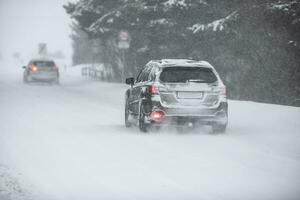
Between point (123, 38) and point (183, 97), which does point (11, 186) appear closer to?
point (183, 97)

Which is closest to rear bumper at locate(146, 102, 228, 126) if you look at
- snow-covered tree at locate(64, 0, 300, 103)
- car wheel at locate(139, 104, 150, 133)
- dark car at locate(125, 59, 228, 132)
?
dark car at locate(125, 59, 228, 132)

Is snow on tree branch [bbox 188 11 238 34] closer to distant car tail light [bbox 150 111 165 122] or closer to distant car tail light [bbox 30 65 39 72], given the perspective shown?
distant car tail light [bbox 150 111 165 122]

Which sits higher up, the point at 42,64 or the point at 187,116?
the point at 187,116

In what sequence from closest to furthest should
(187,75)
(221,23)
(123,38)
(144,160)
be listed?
(144,160) → (187,75) → (221,23) → (123,38)

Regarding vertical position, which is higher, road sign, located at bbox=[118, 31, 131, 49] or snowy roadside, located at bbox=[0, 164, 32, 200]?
road sign, located at bbox=[118, 31, 131, 49]

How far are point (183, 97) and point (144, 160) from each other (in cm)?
415

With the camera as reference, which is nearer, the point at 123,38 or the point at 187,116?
the point at 187,116

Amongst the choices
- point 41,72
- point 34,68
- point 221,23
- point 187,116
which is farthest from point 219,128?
point 34,68

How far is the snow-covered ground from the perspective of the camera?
8.79 meters

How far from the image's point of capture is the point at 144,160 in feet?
36.9

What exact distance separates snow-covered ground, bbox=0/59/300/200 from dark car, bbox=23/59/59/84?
25.8 meters

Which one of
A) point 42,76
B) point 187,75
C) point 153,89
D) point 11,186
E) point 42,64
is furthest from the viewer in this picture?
point 42,64

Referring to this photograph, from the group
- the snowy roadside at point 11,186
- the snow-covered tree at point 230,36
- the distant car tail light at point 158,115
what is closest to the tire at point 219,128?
the distant car tail light at point 158,115

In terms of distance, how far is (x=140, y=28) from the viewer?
37062 mm
